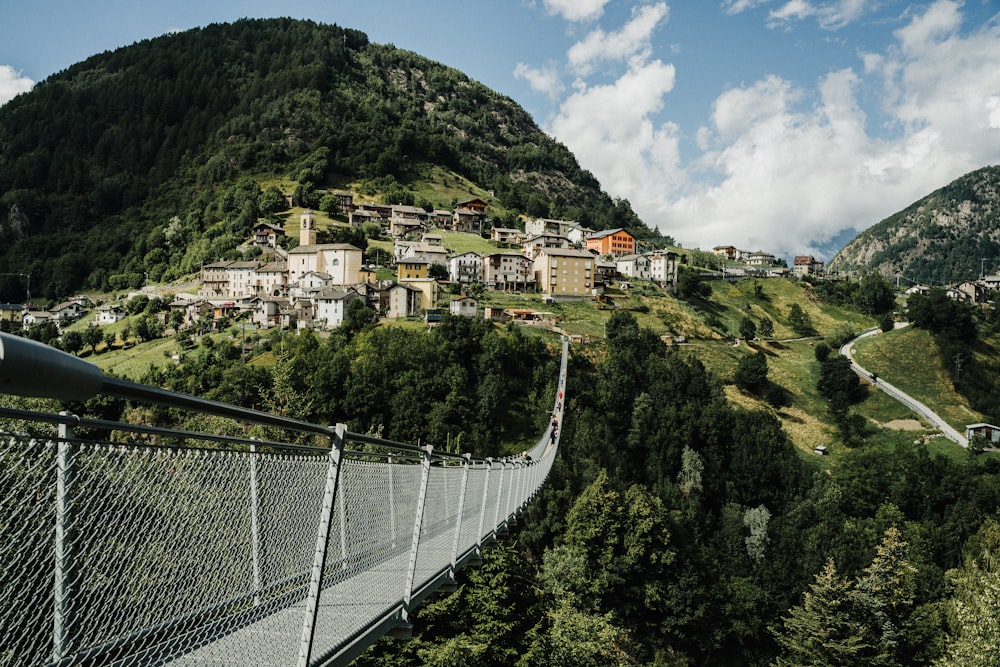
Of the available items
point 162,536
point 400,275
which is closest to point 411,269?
point 400,275

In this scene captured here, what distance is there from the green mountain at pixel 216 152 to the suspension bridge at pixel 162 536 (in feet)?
224

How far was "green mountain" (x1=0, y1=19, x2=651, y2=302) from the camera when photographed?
254 feet

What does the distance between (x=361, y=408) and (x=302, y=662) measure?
34.9 meters

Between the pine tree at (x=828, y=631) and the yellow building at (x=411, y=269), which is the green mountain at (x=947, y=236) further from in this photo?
the pine tree at (x=828, y=631)

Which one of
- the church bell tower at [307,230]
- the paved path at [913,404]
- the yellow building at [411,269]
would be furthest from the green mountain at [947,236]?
the church bell tower at [307,230]

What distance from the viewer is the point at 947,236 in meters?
168

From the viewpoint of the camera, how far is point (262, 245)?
214ft

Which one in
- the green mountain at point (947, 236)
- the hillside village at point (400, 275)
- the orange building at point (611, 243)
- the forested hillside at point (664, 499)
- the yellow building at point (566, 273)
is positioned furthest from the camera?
the green mountain at point (947, 236)

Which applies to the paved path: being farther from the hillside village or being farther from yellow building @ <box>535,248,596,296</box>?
yellow building @ <box>535,248,596,296</box>

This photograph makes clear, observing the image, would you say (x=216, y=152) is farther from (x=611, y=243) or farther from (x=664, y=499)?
(x=664, y=499)

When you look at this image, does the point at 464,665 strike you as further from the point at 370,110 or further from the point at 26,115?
the point at 26,115

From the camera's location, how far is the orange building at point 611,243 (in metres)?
80.0

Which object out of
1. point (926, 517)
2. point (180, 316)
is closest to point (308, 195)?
point (180, 316)

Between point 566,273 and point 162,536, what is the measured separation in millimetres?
57168
